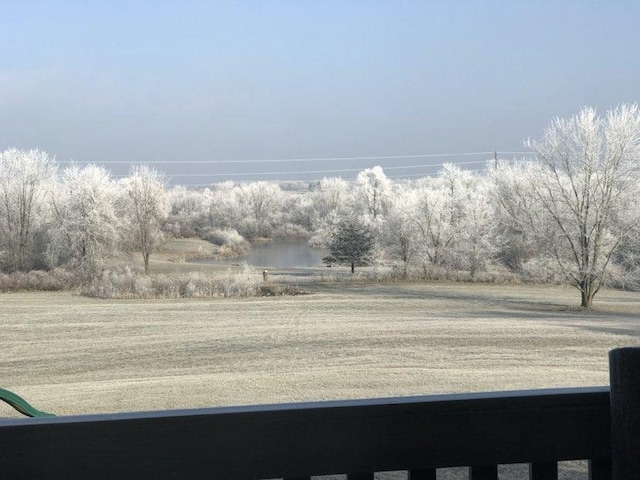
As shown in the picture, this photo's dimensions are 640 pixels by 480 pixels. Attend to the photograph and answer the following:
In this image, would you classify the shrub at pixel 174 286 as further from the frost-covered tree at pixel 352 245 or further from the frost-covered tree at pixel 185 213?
the frost-covered tree at pixel 185 213

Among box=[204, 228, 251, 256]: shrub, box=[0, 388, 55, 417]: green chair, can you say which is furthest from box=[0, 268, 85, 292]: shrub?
box=[0, 388, 55, 417]: green chair

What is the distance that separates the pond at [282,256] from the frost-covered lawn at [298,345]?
910cm

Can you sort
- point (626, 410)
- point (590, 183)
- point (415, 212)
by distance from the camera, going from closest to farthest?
point (626, 410), point (590, 183), point (415, 212)

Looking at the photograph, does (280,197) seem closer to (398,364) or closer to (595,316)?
(595,316)

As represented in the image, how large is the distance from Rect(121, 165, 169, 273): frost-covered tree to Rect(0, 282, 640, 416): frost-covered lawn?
6.06m

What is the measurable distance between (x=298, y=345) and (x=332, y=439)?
44.1 ft

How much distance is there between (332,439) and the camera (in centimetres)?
114

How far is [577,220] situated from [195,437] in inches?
761

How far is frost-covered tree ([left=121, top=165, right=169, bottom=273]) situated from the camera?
96.5 ft

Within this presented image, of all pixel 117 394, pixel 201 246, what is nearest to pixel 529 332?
pixel 117 394

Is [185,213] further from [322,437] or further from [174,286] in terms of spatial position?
[322,437]

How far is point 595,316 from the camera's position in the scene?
60.1 ft

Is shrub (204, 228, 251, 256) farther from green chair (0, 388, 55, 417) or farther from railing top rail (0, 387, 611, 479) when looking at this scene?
railing top rail (0, 387, 611, 479)

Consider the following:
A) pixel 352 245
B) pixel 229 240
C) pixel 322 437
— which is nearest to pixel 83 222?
pixel 229 240
